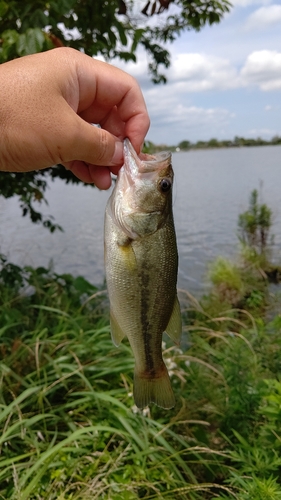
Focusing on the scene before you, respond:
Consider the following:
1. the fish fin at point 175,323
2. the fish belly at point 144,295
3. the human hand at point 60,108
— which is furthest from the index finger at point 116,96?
the fish fin at point 175,323

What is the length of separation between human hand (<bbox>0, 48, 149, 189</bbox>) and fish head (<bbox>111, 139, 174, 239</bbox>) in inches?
5.4

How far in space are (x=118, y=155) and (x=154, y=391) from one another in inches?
48.4

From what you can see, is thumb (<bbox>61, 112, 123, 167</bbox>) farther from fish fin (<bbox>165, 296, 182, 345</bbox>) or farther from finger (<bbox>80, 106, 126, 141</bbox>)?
fish fin (<bbox>165, 296, 182, 345</bbox>)

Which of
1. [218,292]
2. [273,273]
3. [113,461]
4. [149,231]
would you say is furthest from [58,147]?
[273,273]

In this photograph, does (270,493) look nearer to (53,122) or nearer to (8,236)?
(53,122)

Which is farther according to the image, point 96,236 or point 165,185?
point 96,236

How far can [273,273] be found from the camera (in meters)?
11.2

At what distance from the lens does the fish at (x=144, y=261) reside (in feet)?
7.02

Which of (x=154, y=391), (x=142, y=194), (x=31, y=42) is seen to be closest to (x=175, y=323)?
(x=154, y=391)

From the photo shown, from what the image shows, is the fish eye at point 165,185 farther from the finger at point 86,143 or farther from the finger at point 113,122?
the finger at point 113,122

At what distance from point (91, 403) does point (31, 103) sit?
8.91 ft

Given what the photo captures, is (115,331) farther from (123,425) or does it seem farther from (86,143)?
(123,425)

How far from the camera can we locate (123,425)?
11.6ft

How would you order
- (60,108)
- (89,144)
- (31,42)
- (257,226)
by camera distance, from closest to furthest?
(60,108) < (89,144) < (31,42) < (257,226)
